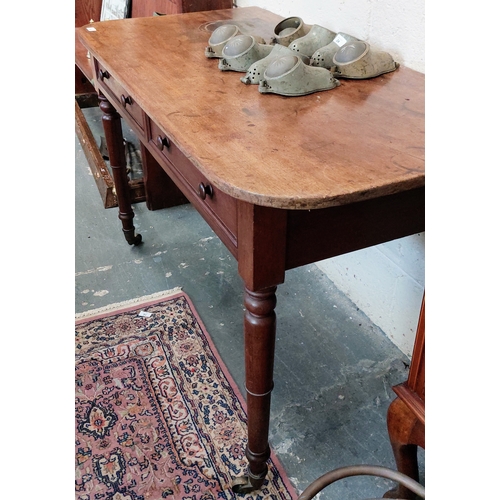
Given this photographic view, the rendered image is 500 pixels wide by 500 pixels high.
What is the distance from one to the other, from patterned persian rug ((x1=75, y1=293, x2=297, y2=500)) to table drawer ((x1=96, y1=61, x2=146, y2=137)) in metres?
0.70

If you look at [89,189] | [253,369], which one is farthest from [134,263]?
[253,369]

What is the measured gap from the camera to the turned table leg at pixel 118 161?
Result: 195 cm

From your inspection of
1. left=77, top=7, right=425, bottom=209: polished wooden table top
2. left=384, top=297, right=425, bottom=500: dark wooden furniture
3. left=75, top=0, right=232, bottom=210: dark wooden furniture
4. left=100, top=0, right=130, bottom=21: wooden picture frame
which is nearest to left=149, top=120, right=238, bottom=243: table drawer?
left=77, top=7, right=425, bottom=209: polished wooden table top

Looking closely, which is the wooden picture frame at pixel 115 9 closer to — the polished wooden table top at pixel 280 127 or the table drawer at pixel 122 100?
the table drawer at pixel 122 100

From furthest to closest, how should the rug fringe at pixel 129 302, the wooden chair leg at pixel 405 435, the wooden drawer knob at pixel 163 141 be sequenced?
the rug fringe at pixel 129 302
the wooden drawer knob at pixel 163 141
the wooden chair leg at pixel 405 435

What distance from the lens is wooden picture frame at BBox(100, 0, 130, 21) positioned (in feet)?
9.78

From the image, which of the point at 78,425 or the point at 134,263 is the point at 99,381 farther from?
the point at 134,263

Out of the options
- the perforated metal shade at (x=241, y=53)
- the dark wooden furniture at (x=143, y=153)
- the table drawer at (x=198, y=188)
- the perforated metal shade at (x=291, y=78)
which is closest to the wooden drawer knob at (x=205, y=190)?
the table drawer at (x=198, y=188)

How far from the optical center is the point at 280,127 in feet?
3.37

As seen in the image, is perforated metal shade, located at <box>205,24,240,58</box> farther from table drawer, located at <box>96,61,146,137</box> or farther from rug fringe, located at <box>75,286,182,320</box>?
rug fringe, located at <box>75,286,182,320</box>

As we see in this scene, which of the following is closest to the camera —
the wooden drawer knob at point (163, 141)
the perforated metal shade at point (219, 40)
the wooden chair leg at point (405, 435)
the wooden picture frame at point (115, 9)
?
the wooden chair leg at point (405, 435)

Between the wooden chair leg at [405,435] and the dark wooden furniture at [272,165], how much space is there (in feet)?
0.88
